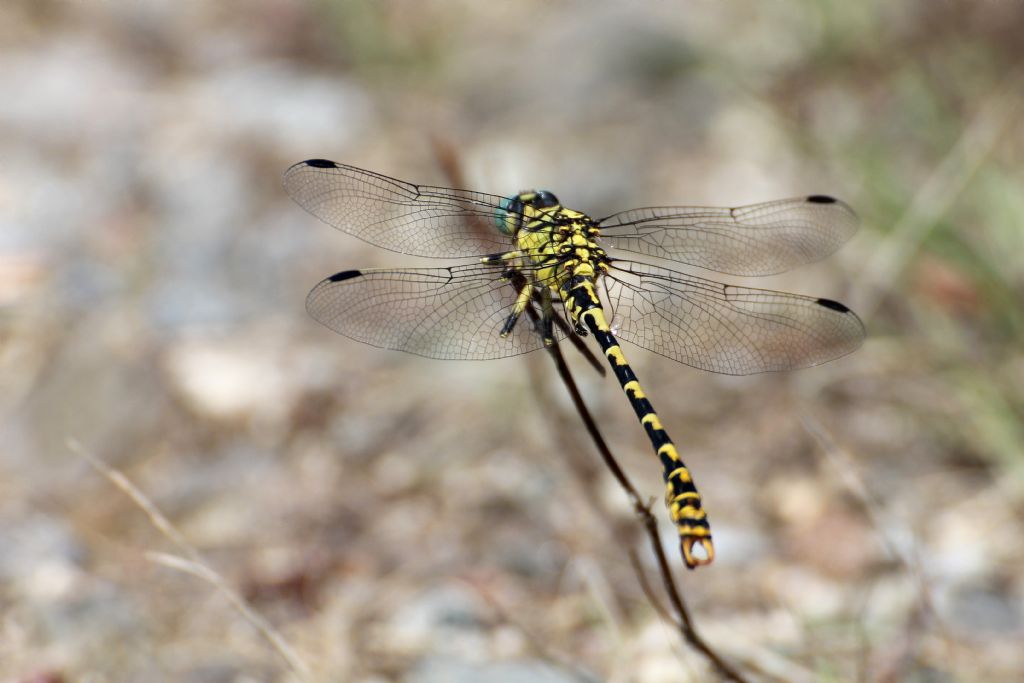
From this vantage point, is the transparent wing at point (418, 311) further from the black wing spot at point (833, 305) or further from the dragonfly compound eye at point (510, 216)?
the black wing spot at point (833, 305)

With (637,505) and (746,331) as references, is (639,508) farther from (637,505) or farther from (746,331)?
(746,331)

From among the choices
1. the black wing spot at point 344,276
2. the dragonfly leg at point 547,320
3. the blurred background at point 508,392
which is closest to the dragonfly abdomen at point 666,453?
the dragonfly leg at point 547,320

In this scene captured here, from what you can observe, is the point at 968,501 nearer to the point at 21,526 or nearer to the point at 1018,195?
the point at 1018,195

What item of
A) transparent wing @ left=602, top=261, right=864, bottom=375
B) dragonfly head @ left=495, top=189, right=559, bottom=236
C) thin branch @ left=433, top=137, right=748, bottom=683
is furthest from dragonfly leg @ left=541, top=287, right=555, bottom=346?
transparent wing @ left=602, top=261, right=864, bottom=375

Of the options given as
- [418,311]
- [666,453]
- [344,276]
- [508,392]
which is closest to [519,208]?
[418,311]

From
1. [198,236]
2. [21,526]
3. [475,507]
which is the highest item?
[198,236]

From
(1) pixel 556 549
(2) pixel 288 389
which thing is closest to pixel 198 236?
(2) pixel 288 389

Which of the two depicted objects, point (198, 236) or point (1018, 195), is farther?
point (198, 236)
